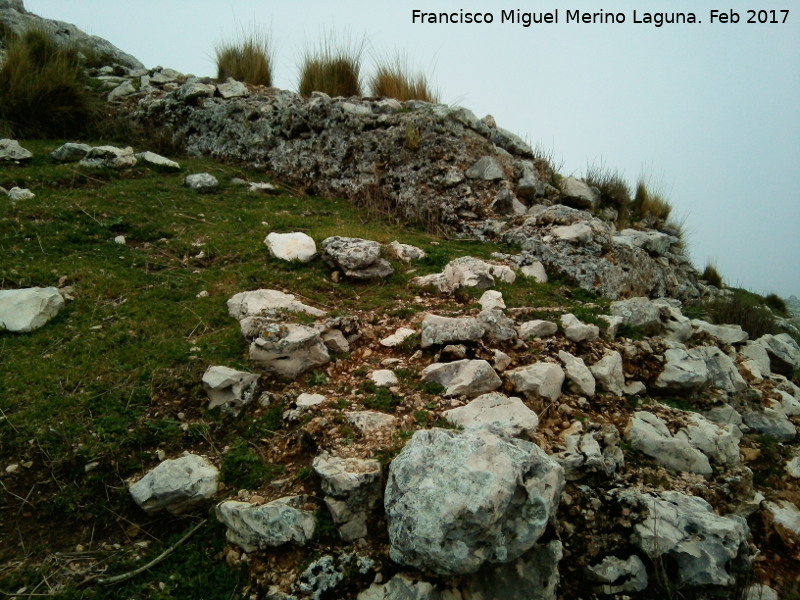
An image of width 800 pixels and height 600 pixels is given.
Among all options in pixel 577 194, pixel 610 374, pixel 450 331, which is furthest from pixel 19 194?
pixel 577 194

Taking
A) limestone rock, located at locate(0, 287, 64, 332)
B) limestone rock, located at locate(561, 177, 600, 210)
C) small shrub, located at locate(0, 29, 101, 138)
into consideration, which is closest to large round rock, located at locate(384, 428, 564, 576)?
limestone rock, located at locate(0, 287, 64, 332)

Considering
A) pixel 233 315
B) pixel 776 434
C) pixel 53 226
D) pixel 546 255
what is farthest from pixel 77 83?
pixel 776 434

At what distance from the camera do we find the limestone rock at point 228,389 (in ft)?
11.9

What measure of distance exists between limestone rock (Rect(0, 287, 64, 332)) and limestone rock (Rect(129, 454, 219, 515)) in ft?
6.89

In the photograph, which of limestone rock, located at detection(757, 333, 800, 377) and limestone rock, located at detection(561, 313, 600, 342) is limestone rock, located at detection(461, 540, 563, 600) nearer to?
limestone rock, located at detection(561, 313, 600, 342)

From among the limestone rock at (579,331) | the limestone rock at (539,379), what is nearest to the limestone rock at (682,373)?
the limestone rock at (579,331)

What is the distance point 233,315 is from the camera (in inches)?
185

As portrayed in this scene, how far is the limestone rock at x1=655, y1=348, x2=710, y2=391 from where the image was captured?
427cm

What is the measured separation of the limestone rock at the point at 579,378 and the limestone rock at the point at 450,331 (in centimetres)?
70

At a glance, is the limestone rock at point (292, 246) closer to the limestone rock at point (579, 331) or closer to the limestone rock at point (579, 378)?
the limestone rock at point (579, 331)

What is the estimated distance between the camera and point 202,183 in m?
7.66

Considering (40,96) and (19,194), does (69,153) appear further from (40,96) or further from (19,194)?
(40,96)

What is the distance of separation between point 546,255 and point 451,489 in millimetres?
4654

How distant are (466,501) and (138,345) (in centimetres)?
299
